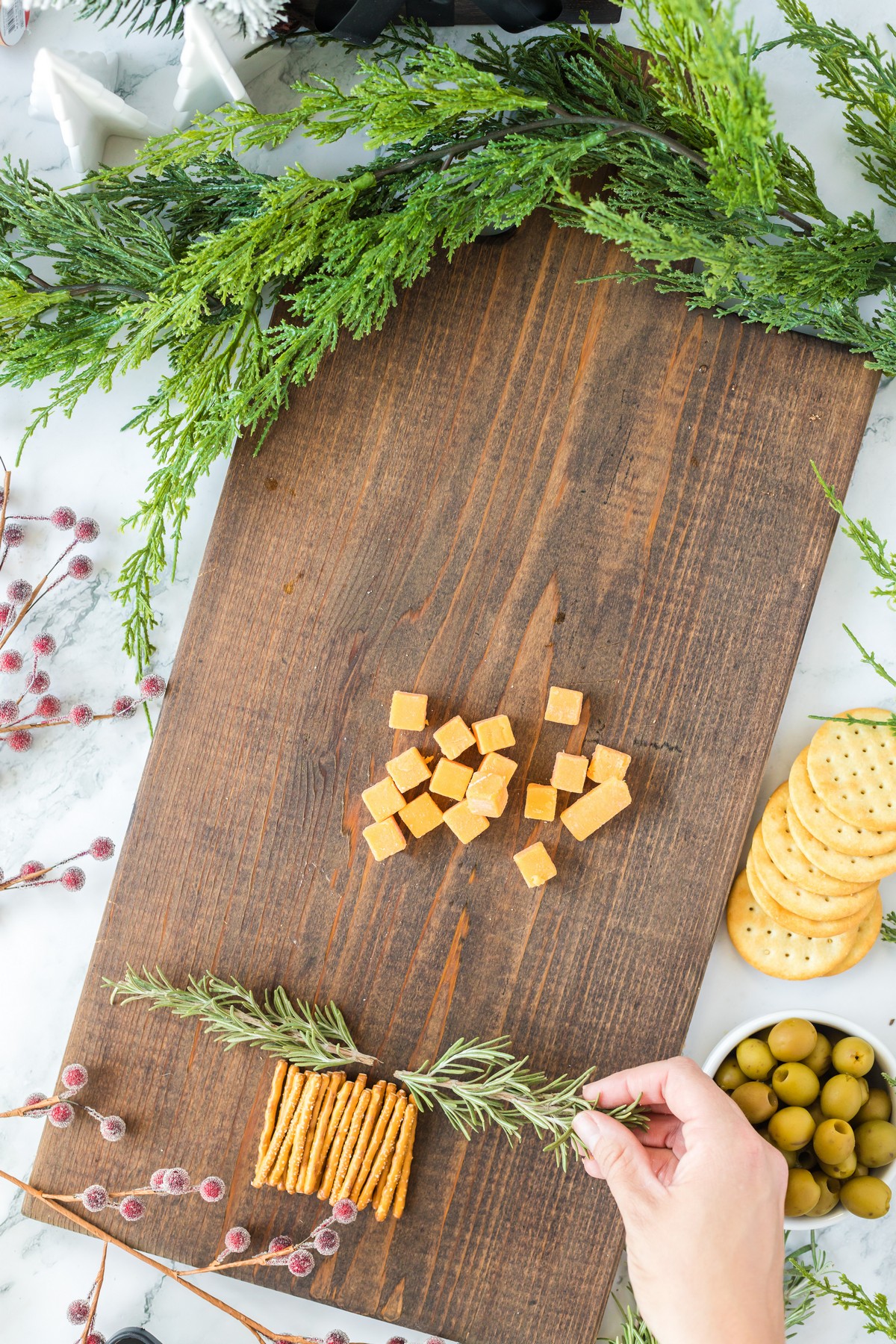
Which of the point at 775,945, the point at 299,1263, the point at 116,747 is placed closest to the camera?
the point at 299,1263

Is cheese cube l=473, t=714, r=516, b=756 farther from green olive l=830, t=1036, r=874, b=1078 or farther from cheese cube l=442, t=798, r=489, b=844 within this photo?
green olive l=830, t=1036, r=874, b=1078

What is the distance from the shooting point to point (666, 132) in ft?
4.97

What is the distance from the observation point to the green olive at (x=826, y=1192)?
1687mm

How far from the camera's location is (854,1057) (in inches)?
65.7

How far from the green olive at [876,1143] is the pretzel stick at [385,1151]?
82 cm

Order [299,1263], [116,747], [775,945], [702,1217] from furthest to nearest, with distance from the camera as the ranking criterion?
[116,747]
[775,945]
[299,1263]
[702,1217]

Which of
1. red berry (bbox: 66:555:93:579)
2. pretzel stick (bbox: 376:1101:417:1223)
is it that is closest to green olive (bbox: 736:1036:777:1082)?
pretzel stick (bbox: 376:1101:417:1223)

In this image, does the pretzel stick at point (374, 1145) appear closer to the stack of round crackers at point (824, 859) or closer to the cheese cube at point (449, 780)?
the cheese cube at point (449, 780)

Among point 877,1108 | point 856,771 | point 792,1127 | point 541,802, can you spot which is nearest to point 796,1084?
point 792,1127

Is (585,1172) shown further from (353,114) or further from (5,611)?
(353,114)

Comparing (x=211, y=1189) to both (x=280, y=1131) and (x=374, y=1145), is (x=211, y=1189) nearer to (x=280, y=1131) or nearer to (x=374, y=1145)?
(x=280, y=1131)

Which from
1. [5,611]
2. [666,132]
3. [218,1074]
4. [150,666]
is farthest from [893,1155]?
[5,611]

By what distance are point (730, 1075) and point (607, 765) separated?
61 cm

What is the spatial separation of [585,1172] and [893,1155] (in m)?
0.54
